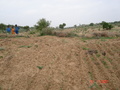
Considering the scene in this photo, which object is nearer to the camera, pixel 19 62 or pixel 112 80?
pixel 112 80

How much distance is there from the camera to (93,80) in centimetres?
368

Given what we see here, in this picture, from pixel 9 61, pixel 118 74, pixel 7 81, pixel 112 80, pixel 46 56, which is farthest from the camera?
pixel 46 56

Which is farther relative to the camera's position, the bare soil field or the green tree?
the green tree

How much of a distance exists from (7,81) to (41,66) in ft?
4.61

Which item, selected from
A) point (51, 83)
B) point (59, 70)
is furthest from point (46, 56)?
point (51, 83)

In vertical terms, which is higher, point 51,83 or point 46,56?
point 46,56

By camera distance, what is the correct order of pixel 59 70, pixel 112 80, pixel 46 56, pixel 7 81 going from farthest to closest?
pixel 46 56 → pixel 59 70 → pixel 112 80 → pixel 7 81

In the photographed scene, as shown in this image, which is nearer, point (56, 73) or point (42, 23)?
point (56, 73)

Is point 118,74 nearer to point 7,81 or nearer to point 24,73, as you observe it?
point 24,73

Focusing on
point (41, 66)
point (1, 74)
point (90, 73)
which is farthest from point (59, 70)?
point (1, 74)

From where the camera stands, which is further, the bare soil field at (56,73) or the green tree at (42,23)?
the green tree at (42,23)

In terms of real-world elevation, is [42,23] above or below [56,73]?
above

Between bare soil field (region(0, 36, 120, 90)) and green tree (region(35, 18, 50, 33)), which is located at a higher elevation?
green tree (region(35, 18, 50, 33))

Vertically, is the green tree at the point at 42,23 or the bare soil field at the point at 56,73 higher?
the green tree at the point at 42,23
